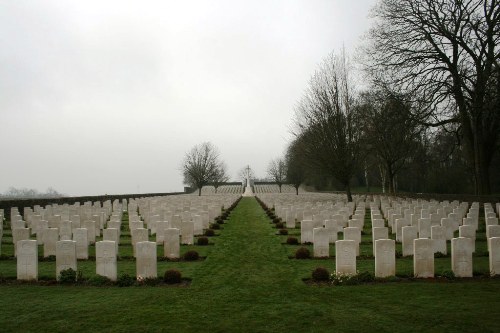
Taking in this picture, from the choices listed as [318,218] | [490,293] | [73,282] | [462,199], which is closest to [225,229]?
[318,218]

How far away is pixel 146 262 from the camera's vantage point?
917cm

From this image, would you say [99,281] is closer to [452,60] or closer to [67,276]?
[67,276]

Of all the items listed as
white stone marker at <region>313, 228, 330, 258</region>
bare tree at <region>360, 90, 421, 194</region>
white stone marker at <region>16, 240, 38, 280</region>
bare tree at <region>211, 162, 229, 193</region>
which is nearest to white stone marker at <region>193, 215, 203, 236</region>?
white stone marker at <region>313, 228, 330, 258</region>

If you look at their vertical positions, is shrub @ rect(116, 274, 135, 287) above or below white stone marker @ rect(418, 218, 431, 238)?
below

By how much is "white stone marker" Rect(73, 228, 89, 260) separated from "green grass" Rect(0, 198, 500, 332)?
9.74ft

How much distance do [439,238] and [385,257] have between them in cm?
329

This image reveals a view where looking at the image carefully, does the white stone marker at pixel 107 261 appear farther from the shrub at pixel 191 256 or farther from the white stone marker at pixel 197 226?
the white stone marker at pixel 197 226

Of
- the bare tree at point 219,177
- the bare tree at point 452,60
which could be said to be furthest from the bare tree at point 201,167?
the bare tree at point 452,60

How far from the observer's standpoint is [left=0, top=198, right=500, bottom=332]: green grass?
6.27m

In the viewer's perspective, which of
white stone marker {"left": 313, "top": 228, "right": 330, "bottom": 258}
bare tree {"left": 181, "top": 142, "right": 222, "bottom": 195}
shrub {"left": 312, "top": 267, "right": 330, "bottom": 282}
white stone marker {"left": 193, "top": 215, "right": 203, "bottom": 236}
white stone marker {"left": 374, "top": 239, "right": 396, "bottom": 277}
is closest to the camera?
shrub {"left": 312, "top": 267, "right": 330, "bottom": 282}

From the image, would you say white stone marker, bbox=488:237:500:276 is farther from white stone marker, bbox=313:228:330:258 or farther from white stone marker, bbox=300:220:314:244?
white stone marker, bbox=300:220:314:244

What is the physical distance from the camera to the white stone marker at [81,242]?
38.5 ft

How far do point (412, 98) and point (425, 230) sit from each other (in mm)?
11798

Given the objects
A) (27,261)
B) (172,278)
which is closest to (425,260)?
(172,278)
